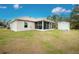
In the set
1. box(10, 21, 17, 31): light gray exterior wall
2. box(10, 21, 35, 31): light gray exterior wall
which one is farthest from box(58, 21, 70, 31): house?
box(10, 21, 17, 31): light gray exterior wall

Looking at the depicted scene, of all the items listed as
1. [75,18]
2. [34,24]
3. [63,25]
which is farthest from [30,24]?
[75,18]

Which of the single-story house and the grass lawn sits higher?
the single-story house

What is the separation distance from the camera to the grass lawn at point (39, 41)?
2607 mm

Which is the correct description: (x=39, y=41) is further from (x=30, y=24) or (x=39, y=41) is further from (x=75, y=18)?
(x=75, y=18)

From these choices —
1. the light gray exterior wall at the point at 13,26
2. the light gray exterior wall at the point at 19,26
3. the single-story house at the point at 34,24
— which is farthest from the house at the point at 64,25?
the light gray exterior wall at the point at 13,26

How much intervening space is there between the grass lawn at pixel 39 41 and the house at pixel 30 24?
0.17ft

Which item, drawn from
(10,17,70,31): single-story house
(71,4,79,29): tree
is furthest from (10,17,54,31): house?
(71,4,79,29): tree

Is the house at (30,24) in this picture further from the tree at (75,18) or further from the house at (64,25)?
the tree at (75,18)

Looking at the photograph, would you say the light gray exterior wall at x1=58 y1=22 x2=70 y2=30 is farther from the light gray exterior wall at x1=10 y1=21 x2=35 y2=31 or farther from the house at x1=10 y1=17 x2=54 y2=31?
the light gray exterior wall at x1=10 y1=21 x2=35 y2=31

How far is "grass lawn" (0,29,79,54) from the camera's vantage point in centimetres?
261

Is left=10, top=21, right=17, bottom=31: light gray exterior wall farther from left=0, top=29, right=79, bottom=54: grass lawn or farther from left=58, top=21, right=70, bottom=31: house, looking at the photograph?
left=58, top=21, right=70, bottom=31: house
